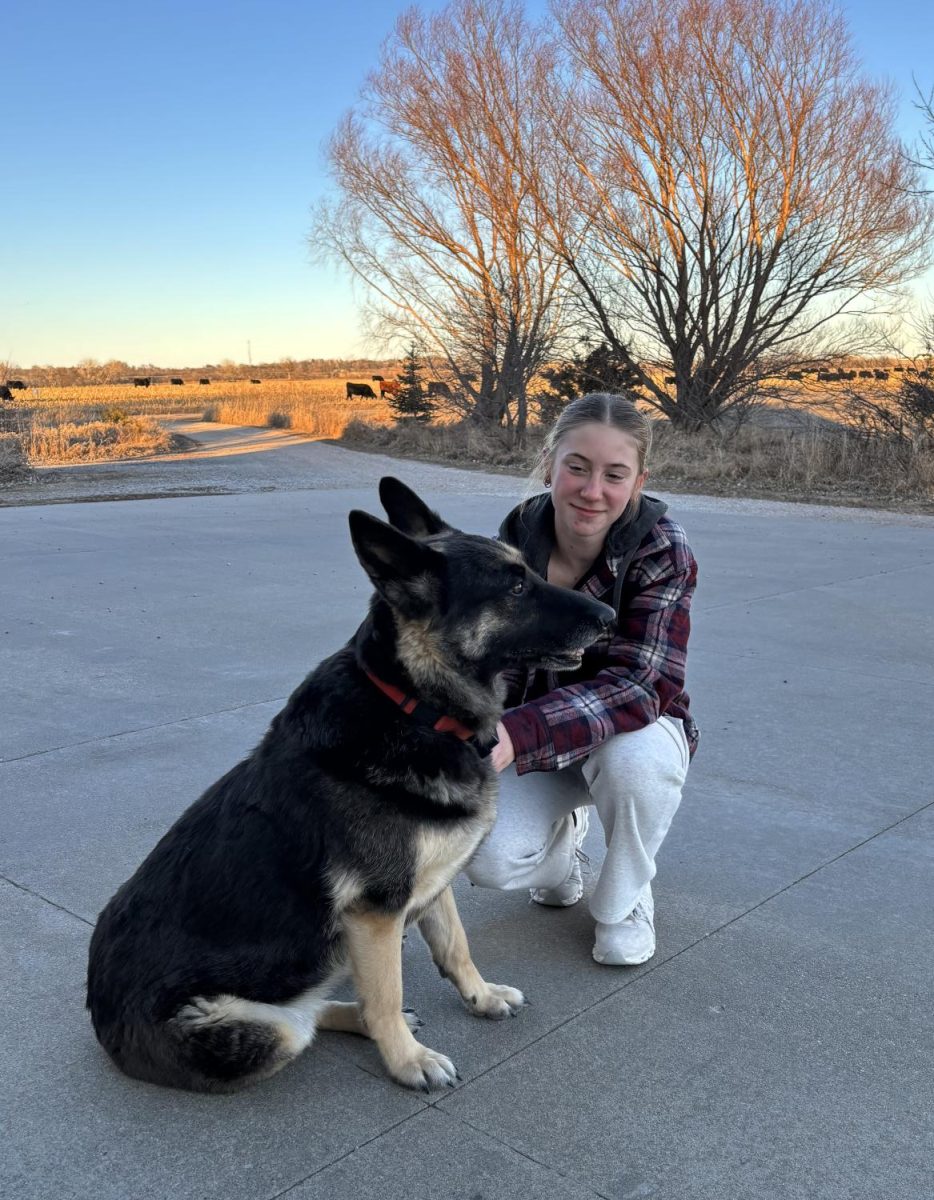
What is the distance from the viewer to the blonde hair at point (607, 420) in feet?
10.9

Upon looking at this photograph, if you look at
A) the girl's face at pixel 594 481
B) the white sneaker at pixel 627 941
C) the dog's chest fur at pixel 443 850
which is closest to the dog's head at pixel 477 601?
the dog's chest fur at pixel 443 850

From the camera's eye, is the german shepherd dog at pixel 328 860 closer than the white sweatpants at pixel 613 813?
Yes

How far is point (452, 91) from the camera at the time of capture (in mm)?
25406

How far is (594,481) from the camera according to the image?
3.21 m

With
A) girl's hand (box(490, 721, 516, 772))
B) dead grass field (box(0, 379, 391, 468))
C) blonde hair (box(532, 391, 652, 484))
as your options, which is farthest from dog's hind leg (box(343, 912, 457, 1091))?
dead grass field (box(0, 379, 391, 468))

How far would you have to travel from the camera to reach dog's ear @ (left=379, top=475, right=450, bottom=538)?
2.91 m

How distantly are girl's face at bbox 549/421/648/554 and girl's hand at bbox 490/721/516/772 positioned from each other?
715 millimetres

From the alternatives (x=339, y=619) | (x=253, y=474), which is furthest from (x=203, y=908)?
(x=253, y=474)

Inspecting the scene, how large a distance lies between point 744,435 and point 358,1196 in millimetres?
21054

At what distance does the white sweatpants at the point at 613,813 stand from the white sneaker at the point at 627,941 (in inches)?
1.4

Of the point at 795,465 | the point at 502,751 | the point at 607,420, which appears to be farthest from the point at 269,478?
the point at 502,751

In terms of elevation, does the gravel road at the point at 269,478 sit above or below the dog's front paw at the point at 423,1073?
above

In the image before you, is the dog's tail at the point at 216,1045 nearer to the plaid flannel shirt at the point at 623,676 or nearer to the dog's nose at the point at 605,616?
the plaid flannel shirt at the point at 623,676

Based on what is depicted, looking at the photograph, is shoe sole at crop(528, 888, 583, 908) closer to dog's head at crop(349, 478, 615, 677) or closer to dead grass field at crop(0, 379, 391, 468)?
dog's head at crop(349, 478, 615, 677)
